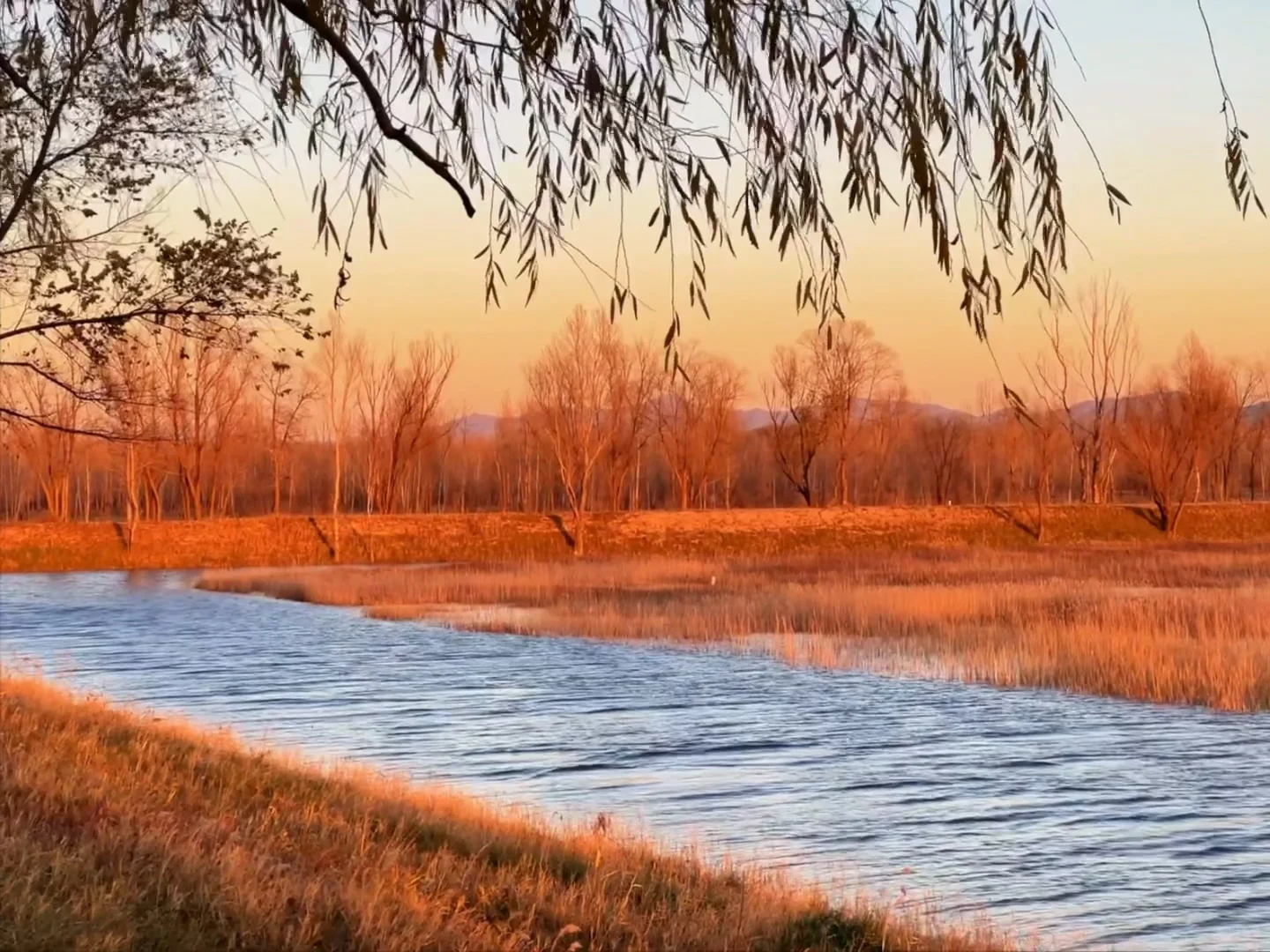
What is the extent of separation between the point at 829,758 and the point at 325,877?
787 cm

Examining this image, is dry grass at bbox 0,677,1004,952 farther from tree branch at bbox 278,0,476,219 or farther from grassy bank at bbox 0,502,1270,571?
grassy bank at bbox 0,502,1270,571

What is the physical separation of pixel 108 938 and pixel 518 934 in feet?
5.75

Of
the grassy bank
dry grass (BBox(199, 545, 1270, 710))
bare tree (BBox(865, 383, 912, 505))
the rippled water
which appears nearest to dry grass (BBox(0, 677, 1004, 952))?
the rippled water

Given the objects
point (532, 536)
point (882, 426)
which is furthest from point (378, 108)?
point (882, 426)

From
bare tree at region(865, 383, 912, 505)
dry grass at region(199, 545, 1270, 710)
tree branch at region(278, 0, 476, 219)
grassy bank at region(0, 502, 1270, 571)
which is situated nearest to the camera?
tree branch at region(278, 0, 476, 219)

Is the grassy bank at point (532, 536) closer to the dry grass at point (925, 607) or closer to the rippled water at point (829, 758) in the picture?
the dry grass at point (925, 607)

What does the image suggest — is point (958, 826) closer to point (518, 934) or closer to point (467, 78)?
point (518, 934)

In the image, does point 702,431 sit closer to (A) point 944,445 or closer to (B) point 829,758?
(A) point 944,445

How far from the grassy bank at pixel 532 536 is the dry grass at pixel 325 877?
4422 centimetres

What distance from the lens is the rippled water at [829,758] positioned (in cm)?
898

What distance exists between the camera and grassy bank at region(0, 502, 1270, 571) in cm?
5419

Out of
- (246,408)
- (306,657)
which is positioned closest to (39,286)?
(306,657)

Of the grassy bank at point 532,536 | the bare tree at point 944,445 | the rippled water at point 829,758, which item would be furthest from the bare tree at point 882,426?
the rippled water at point 829,758

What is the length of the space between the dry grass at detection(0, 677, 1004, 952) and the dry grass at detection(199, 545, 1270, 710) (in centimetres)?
1038
